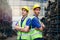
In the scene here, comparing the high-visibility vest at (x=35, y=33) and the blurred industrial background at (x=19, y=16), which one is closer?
the high-visibility vest at (x=35, y=33)

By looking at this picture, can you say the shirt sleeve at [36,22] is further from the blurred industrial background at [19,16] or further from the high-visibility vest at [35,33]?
the blurred industrial background at [19,16]

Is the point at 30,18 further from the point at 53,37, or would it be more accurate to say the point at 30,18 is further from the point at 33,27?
the point at 53,37

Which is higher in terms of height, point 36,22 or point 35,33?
point 36,22

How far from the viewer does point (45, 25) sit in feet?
18.5

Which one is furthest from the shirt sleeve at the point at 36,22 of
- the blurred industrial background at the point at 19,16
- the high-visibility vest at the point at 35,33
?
the blurred industrial background at the point at 19,16

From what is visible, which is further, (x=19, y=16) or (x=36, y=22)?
(x=19, y=16)

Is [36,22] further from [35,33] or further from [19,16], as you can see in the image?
[19,16]

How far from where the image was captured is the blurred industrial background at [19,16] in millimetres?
5633

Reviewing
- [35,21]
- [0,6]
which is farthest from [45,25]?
[0,6]

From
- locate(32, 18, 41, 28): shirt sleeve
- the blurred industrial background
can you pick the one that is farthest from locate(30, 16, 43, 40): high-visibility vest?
the blurred industrial background

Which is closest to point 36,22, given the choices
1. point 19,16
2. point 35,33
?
point 35,33

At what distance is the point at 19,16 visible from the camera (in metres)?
5.79

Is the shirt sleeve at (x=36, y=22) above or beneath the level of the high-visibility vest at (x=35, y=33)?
above

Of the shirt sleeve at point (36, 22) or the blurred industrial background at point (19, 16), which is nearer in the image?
the shirt sleeve at point (36, 22)
